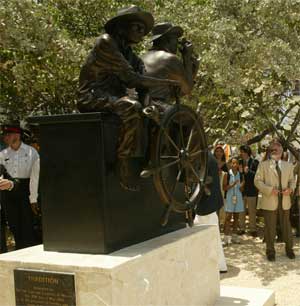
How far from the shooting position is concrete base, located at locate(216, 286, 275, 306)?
5.01 m

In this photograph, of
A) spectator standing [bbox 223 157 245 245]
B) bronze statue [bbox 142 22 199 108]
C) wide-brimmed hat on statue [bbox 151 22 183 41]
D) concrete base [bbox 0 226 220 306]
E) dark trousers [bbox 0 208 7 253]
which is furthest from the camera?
spectator standing [bbox 223 157 245 245]

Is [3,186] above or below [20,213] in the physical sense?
above

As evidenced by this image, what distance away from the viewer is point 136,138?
4027mm

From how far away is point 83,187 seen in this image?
392 cm

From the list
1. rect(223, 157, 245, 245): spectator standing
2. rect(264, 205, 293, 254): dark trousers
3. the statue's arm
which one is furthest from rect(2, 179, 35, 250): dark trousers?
rect(223, 157, 245, 245): spectator standing

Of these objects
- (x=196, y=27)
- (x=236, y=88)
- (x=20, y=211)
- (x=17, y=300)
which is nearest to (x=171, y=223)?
(x=17, y=300)

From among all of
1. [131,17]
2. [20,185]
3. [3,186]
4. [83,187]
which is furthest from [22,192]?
[131,17]

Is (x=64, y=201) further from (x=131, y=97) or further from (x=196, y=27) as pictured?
(x=196, y=27)

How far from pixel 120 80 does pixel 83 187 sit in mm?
946

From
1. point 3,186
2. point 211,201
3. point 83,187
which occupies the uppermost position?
point 83,187

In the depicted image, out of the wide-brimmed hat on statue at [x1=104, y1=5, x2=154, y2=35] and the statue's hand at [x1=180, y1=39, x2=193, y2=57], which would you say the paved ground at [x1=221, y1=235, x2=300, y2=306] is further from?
the wide-brimmed hat on statue at [x1=104, y1=5, x2=154, y2=35]

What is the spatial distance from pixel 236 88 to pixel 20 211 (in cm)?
346

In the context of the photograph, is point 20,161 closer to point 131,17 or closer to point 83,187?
point 83,187

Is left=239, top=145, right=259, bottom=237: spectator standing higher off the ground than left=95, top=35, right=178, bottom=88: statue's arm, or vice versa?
left=95, top=35, right=178, bottom=88: statue's arm
